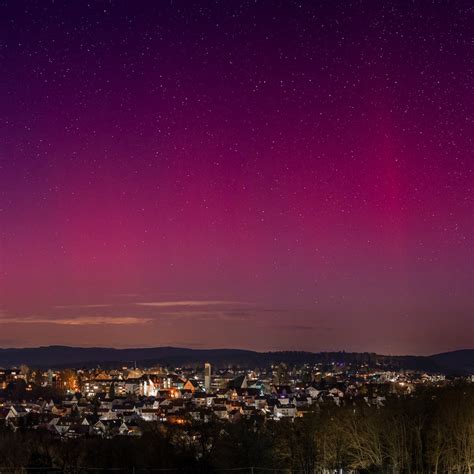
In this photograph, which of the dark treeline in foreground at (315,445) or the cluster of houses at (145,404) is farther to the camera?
the cluster of houses at (145,404)

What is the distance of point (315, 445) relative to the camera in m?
30.6

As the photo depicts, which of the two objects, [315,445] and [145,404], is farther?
[145,404]

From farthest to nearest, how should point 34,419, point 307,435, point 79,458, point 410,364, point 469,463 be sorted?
1. point 410,364
2. point 34,419
3. point 79,458
4. point 307,435
5. point 469,463

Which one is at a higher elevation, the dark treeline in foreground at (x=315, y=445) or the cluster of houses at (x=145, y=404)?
the dark treeline in foreground at (x=315, y=445)

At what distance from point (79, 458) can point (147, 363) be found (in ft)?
517

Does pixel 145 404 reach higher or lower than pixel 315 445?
lower

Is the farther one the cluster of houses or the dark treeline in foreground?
the cluster of houses

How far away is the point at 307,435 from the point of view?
102 feet

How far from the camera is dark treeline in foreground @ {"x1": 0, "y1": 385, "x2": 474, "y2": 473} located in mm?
27875

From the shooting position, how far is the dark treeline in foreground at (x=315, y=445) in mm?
27875

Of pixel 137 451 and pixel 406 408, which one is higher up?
pixel 406 408

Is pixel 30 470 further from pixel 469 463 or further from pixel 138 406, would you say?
pixel 138 406

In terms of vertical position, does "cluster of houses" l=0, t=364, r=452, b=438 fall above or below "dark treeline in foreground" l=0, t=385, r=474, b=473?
below

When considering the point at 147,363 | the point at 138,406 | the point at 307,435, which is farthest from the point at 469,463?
the point at 147,363
